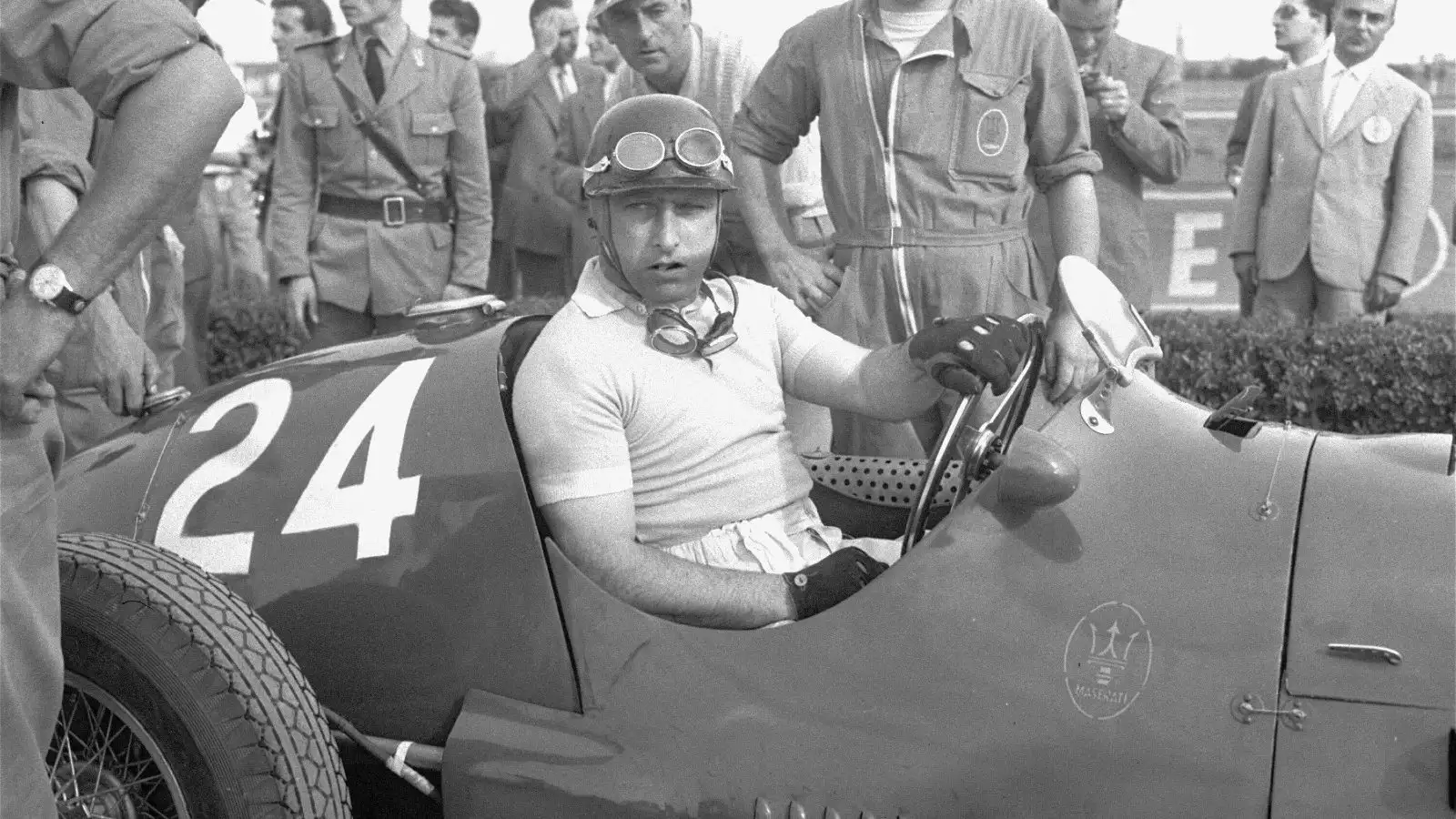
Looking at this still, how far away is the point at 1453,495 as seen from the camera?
269 centimetres

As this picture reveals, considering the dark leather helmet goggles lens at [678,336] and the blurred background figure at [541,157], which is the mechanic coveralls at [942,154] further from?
the blurred background figure at [541,157]

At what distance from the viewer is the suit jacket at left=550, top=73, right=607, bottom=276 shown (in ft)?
26.8

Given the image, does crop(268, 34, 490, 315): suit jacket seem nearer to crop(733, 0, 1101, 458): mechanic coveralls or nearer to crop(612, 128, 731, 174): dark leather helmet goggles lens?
crop(733, 0, 1101, 458): mechanic coveralls

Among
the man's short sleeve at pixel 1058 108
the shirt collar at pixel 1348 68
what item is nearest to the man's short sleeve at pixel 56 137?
the man's short sleeve at pixel 1058 108

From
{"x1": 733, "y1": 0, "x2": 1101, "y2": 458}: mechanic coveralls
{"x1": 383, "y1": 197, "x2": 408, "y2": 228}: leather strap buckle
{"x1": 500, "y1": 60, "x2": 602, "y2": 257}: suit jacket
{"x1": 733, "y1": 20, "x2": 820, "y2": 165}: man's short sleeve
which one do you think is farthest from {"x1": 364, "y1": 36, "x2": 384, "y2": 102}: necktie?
{"x1": 733, "y1": 0, "x2": 1101, "y2": 458}: mechanic coveralls

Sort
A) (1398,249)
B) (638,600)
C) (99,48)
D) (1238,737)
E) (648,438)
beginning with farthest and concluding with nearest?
(1398,249) → (648,438) → (638,600) → (1238,737) → (99,48)

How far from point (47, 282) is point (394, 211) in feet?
14.6

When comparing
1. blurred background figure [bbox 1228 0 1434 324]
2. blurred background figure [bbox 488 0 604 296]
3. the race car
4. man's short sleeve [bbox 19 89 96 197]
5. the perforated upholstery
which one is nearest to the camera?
the race car

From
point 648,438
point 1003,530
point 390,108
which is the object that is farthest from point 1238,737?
point 390,108

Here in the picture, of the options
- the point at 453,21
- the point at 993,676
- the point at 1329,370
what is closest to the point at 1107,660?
the point at 993,676

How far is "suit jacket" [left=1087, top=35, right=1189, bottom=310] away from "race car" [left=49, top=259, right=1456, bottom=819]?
11.6ft

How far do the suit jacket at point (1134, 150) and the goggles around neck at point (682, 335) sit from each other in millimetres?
3557

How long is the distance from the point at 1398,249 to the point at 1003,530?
531cm

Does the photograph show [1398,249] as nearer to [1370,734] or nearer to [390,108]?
[390,108]
